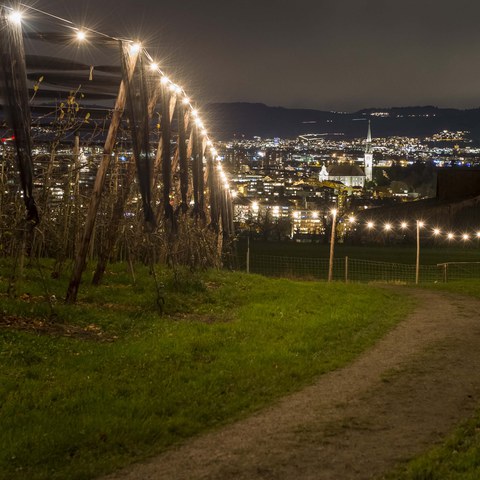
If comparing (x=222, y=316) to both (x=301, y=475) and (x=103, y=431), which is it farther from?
(x=301, y=475)

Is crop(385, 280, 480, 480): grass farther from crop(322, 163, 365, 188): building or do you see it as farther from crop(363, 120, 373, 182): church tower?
crop(363, 120, 373, 182): church tower

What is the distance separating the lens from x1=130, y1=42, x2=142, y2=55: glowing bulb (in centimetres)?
1255

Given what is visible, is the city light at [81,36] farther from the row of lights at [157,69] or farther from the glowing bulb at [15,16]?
the glowing bulb at [15,16]

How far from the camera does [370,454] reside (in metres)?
5.95

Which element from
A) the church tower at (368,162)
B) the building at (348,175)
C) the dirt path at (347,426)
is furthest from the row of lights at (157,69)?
the church tower at (368,162)

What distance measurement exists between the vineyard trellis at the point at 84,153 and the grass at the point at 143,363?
118cm

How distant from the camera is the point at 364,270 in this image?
3428 cm

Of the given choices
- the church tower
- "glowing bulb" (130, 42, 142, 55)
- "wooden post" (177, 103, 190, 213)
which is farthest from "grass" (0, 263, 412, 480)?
the church tower

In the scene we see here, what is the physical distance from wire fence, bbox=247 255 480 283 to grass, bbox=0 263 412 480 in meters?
16.6

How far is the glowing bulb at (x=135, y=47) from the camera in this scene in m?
12.6

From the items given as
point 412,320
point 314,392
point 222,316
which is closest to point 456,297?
point 412,320

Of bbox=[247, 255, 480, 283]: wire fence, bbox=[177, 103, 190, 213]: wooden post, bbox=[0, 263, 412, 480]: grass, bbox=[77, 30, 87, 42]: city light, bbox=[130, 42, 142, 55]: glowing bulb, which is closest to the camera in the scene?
bbox=[0, 263, 412, 480]: grass

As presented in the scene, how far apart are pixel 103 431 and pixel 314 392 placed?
2.70 metres

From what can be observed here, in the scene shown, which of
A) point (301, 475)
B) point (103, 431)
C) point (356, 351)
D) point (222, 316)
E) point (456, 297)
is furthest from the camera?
point (456, 297)
